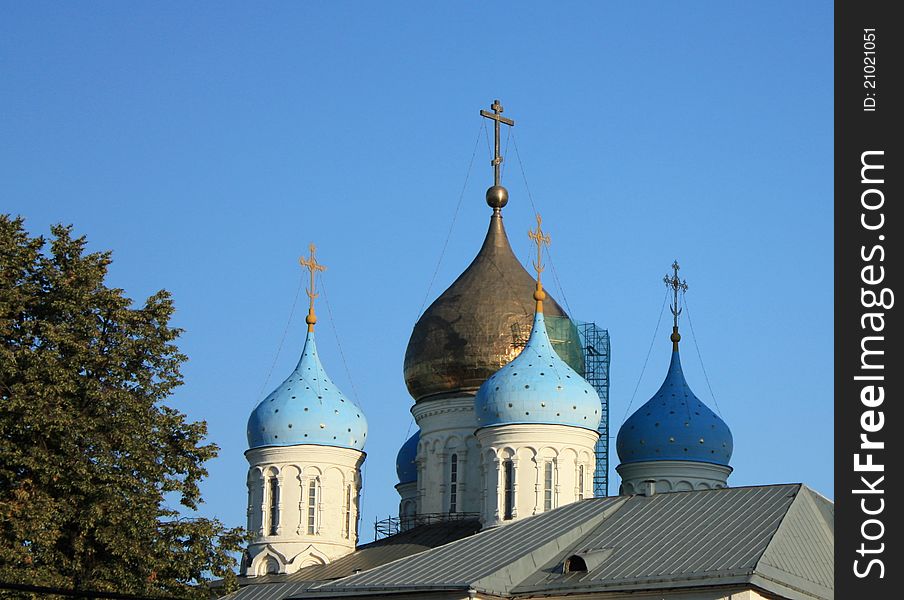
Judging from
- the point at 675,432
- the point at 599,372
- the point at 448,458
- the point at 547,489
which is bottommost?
the point at 547,489

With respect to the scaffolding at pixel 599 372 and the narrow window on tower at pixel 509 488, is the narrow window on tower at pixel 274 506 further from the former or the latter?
the scaffolding at pixel 599 372

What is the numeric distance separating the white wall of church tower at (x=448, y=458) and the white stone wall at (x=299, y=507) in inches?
72.1

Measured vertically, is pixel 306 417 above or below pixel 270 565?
above

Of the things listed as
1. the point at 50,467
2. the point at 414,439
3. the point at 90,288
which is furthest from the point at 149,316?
the point at 414,439

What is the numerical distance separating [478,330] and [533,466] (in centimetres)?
540

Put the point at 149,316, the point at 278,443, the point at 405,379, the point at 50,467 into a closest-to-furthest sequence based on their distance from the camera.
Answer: the point at 50,467 → the point at 149,316 → the point at 278,443 → the point at 405,379

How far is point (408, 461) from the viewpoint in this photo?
1896 inches

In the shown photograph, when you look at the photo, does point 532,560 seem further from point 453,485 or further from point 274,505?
point 274,505

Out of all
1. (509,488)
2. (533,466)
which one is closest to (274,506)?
(509,488)

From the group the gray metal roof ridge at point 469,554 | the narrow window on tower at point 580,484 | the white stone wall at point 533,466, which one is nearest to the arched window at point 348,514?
the white stone wall at point 533,466
